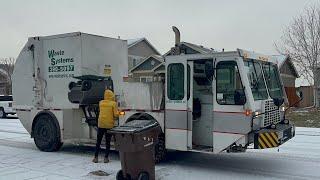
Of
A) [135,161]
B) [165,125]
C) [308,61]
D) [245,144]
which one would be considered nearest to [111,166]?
[165,125]

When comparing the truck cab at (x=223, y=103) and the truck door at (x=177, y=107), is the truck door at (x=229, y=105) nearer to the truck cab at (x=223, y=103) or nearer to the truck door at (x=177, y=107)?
the truck cab at (x=223, y=103)

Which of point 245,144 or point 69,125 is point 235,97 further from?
point 69,125

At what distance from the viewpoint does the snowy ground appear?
881cm

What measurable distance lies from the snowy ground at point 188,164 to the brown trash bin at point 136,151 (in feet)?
2.68

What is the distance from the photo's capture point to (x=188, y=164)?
396 inches

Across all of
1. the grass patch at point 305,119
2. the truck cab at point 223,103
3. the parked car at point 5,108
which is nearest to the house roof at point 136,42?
the parked car at point 5,108

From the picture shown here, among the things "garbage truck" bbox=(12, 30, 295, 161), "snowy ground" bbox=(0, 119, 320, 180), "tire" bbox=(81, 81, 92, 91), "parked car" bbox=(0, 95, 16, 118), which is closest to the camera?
"garbage truck" bbox=(12, 30, 295, 161)

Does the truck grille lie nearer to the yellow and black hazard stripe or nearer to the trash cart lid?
the yellow and black hazard stripe

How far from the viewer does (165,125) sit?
31.3 ft

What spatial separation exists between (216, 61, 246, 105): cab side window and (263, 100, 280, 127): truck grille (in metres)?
0.86

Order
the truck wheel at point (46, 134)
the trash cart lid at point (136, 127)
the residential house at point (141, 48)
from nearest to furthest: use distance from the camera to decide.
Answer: the trash cart lid at point (136, 127) < the truck wheel at point (46, 134) < the residential house at point (141, 48)

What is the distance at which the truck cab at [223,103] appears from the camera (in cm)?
851

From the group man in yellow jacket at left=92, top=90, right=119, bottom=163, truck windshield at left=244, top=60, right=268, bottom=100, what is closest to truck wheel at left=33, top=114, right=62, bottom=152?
man in yellow jacket at left=92, top=90, right=119, bottom=163

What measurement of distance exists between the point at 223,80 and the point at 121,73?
4.72 metres
